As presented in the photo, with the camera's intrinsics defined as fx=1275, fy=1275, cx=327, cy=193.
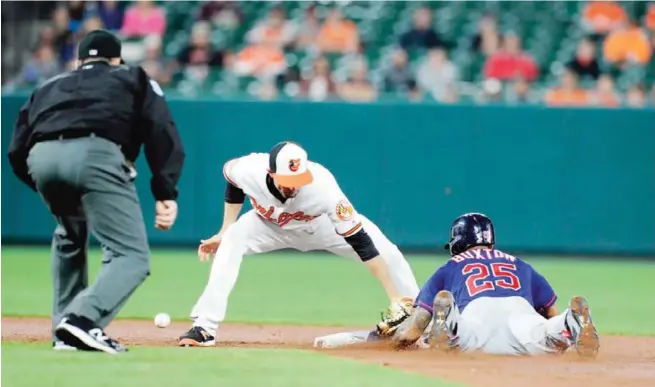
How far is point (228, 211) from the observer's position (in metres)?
8.59

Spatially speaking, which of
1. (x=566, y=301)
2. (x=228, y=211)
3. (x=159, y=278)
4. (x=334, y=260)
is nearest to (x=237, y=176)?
(x=228, y=211)

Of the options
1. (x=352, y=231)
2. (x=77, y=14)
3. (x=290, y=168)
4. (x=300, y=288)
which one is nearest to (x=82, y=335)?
(x=290, y=168)

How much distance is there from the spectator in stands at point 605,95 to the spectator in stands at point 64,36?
699 cm

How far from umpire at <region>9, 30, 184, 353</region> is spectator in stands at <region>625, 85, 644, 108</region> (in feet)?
34.0

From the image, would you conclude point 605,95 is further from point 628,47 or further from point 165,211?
point 165,211

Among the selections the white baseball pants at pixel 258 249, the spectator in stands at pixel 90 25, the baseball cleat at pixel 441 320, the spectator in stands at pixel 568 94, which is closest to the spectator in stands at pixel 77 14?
the spectator in stands at pixel 90 25

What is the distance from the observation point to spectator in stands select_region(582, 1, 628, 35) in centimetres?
1752

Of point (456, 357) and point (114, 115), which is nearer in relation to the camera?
point (114, 115)

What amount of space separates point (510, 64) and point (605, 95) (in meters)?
1.35

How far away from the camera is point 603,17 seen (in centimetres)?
1764

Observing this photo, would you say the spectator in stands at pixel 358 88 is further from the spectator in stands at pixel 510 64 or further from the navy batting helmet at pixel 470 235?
the navy batting helmet at pixel 470 235

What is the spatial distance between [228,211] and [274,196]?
0.51 metres

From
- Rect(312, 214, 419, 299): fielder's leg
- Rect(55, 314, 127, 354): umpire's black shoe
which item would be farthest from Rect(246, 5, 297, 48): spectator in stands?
Rect(55, 314, 127, 354): umpire's black shoe

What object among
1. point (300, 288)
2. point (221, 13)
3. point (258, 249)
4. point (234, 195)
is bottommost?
point (300, 288)
